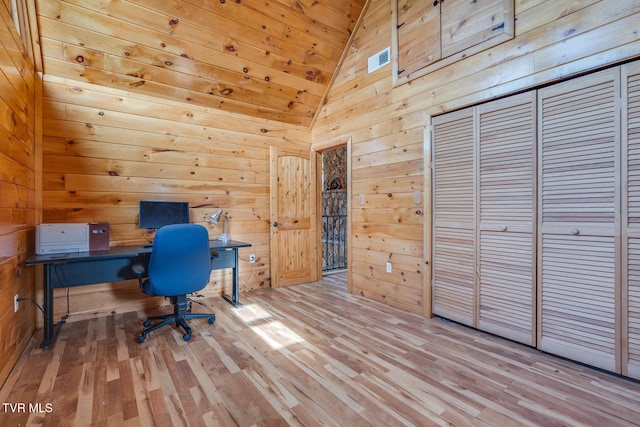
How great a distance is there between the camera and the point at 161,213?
10.3 ft

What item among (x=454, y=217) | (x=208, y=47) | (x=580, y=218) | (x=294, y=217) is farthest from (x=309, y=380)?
(x=208, y=47)

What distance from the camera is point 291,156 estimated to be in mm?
4332

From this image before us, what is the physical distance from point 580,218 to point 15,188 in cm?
394

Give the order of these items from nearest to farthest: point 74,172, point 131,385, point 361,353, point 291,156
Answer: point 131,385 < point 361,353 < point 74,172 < point 291,156

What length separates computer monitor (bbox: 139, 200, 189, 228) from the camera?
3055 millimetres

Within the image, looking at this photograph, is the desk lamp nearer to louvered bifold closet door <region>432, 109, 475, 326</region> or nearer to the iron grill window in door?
louvered bifold closet door <region>432, 109, 475, 326</region>

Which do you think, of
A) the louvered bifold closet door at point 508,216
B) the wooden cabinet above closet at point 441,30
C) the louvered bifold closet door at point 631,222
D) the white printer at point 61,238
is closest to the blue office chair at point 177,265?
the white printer at point 61,238

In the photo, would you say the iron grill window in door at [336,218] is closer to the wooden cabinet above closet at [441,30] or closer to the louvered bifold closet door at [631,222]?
the wooden cabinet above closet at [441,30]

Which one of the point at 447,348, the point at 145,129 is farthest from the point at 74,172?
the point at 447,348

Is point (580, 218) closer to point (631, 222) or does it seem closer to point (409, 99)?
point (631, 222)

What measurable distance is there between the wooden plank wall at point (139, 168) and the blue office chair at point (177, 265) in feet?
3.31

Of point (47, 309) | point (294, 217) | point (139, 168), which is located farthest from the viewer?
point (294, 217)

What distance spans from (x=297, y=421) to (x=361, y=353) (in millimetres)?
846

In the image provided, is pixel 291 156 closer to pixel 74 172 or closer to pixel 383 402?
pixel 74 172
